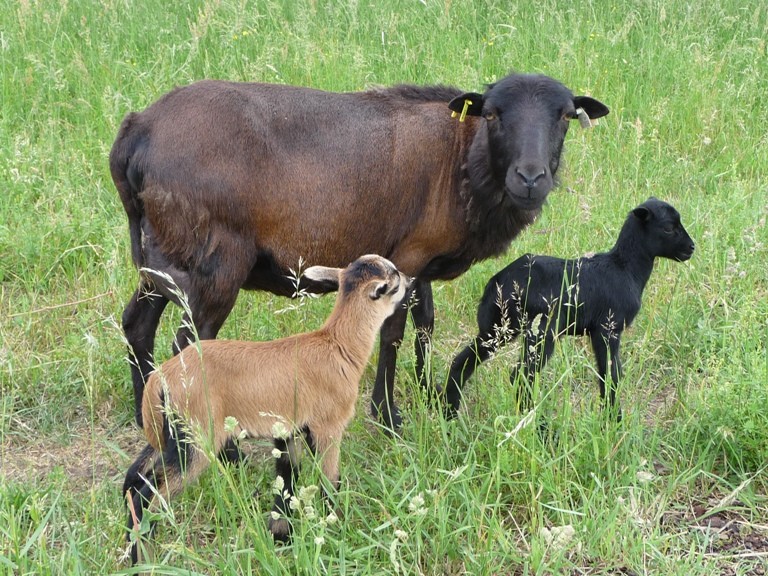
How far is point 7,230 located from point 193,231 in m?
2.36

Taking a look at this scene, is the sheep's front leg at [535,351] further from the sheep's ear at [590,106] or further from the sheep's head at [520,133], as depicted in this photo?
the sheep's ear at [590,106]

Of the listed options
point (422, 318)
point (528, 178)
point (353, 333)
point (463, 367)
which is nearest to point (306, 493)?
point (353, 333)

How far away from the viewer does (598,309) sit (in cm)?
491

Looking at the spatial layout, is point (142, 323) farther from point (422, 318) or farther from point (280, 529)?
point (280, 529)

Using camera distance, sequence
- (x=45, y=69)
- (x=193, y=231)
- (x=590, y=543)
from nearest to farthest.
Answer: (x=590, y=543) → (x=193, y=231) → (x=45, y=69)

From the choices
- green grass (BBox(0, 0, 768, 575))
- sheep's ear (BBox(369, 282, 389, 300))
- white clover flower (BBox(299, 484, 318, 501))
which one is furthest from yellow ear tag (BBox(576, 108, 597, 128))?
white clover flower (BBox(299, 484, 318, 501))

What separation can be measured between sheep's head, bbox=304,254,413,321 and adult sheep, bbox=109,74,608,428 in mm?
852

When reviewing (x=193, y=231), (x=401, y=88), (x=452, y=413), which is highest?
(x=401, y=88)

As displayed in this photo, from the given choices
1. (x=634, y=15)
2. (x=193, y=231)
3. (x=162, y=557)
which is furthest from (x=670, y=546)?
(x=634, y=15)

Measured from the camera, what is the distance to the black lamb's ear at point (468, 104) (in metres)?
5.12

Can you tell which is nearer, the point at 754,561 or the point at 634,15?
the point at 754,561

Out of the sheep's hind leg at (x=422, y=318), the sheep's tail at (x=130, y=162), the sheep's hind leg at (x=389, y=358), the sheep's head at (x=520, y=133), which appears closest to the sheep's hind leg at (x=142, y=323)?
the sheep's tail at (x=130, y=162)

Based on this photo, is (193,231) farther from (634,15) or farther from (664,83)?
(634,15)

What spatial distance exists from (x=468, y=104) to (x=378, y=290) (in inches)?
63.3
